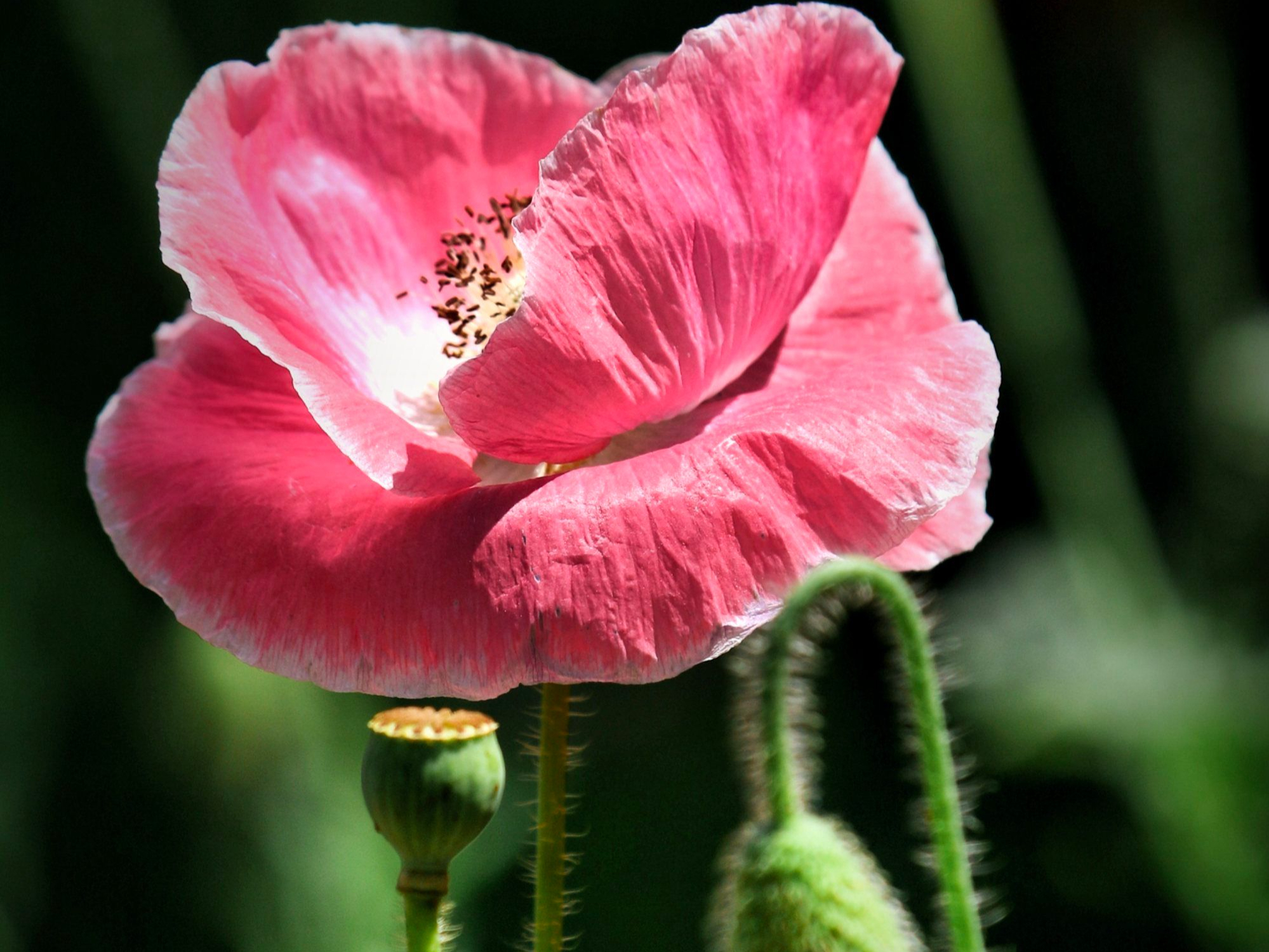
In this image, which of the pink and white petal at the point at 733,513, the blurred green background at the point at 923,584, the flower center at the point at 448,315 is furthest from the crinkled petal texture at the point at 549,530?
the blurred green background at the point at 923,584

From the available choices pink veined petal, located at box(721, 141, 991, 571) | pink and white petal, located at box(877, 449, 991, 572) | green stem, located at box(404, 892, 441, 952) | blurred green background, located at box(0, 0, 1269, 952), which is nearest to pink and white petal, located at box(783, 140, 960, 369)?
pink veined petal, located at box(721, 141, 991, 571)

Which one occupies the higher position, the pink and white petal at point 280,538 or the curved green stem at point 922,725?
the pink and white petal at point 280,538

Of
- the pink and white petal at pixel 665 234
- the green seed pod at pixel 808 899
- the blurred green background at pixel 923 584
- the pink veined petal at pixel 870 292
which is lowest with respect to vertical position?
the blurred green background at pixel 923 584

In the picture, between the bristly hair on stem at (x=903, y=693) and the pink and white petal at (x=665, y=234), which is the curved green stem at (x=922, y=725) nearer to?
the bristly hair on stem at (x=903, y=693)

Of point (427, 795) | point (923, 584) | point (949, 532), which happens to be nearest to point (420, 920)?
point (427, 795)

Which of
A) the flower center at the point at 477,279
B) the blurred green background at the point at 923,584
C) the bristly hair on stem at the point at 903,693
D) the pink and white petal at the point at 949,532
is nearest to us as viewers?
the bristly hair on stem at the point at 903,693

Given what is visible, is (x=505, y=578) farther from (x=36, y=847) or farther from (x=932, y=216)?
(x=932, y=216)
